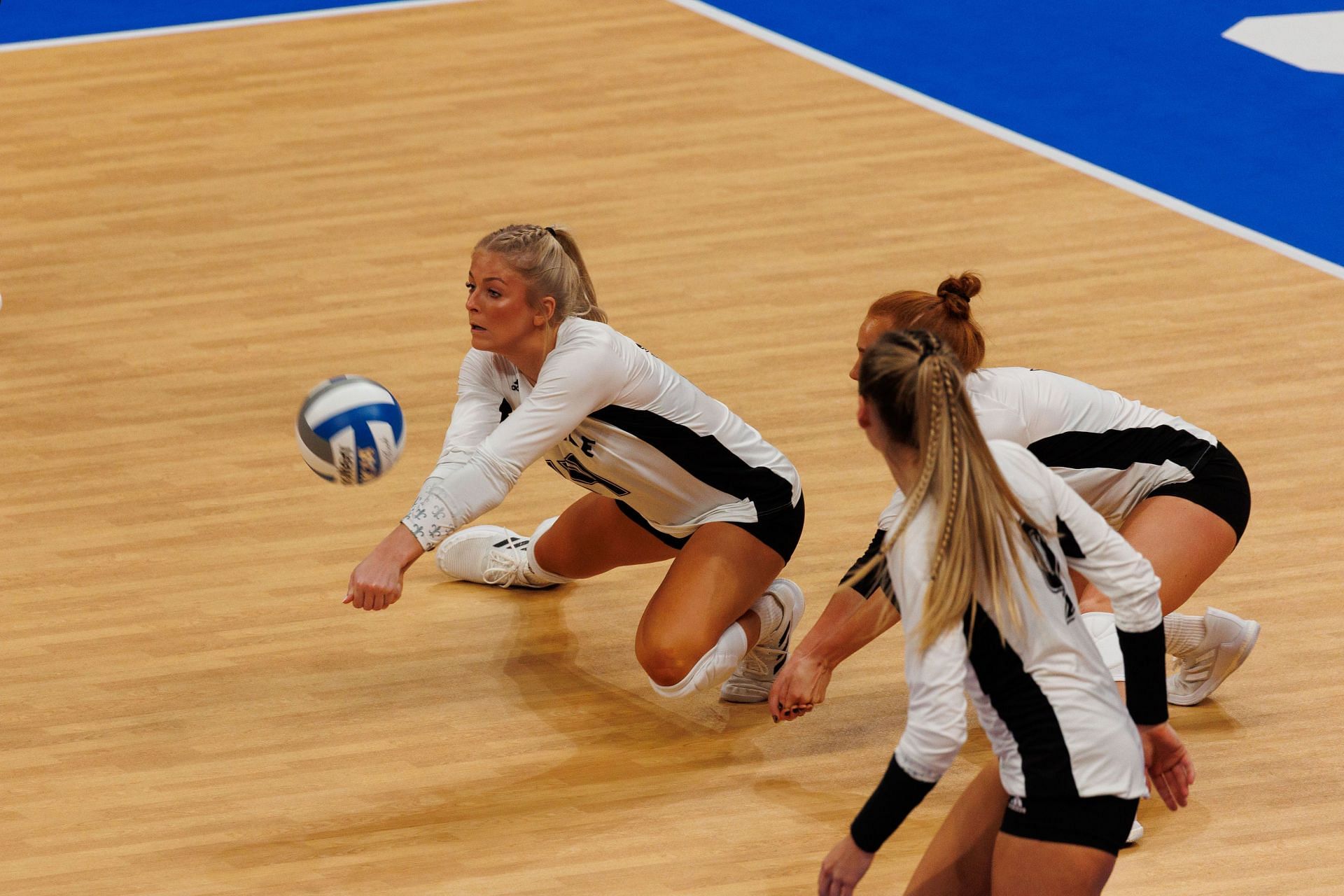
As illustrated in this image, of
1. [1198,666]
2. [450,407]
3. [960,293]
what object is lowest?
[450,407]

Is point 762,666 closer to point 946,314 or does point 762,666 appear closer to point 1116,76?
point 946,314

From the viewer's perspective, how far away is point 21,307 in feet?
21.3

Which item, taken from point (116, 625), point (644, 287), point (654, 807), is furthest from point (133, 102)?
point (654, 807)

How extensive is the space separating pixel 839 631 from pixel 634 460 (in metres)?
0.70

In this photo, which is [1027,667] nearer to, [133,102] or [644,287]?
[644,287]

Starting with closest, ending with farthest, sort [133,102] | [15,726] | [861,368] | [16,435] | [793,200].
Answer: [861,368] → [15,726] → [16,435] → [793,200] → [133,102]

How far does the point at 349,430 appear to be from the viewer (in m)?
4.05

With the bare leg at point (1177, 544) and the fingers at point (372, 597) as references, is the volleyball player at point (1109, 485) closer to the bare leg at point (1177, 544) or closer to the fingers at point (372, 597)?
the bare leg at point (1177, 544)

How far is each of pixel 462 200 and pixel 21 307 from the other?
1748 mm

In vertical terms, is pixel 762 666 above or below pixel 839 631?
below

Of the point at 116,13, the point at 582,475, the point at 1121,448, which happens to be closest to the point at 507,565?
the point at 582,475

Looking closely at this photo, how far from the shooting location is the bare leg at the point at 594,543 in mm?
4539

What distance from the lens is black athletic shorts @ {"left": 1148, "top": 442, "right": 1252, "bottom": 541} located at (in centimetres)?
394

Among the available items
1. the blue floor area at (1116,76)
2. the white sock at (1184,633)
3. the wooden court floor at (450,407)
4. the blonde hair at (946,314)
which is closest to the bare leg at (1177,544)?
the white sock at (1184,633)
